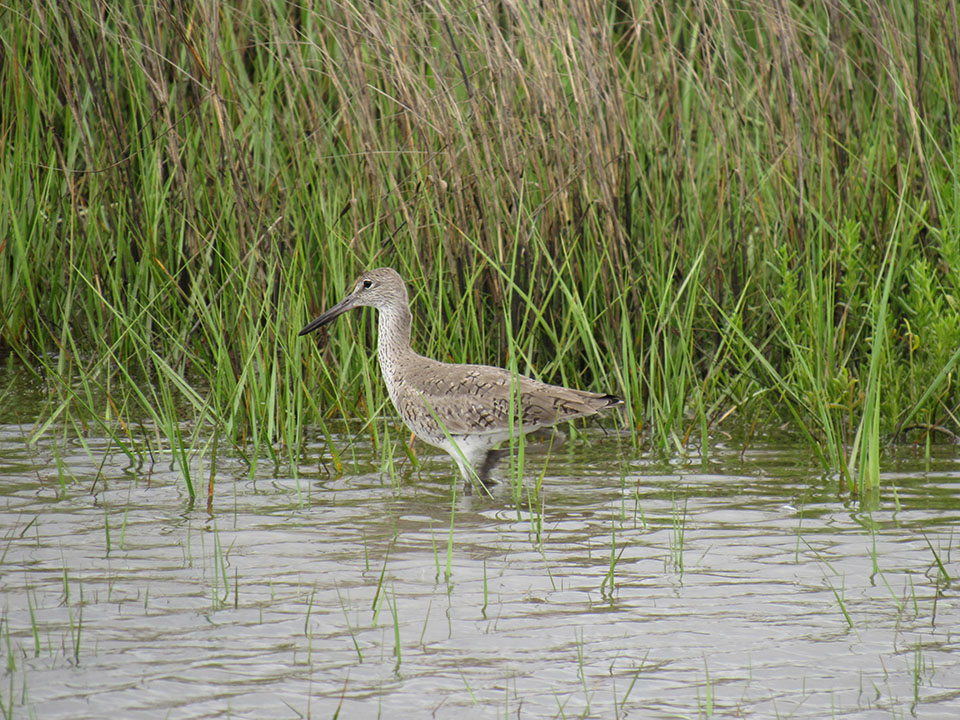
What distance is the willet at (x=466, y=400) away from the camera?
6.30m

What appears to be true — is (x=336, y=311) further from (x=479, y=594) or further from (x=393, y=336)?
(x=479, y=594)

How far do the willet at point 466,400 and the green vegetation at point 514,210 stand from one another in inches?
7.3

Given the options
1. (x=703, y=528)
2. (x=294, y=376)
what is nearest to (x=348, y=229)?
(x=294, y=376)

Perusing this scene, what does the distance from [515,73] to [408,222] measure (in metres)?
0.93

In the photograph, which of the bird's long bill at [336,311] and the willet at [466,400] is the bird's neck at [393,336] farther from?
the bird's long bill at [336,311]

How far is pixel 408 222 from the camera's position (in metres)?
6.92

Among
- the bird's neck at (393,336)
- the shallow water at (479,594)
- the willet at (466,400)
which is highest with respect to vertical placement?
the bird's neck at (393,336)

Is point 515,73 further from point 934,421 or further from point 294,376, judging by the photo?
point 934,421

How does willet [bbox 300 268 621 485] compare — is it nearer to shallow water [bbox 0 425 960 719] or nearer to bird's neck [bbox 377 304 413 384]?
bird's neck [bbox 377 304 413 384]

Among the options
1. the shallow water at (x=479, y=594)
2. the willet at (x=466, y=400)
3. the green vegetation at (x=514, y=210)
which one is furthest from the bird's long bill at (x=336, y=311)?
the shallow water at (x=479, y=594)

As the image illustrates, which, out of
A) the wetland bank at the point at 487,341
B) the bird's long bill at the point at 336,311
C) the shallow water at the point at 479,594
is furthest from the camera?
the bird's long bill at the point at 336,311

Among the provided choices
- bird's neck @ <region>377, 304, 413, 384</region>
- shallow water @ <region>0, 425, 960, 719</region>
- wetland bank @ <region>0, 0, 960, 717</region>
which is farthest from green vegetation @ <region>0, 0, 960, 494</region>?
shallow water @ <region>0, 425, 960, 719</region>

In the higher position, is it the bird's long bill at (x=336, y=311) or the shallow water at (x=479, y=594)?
the bird's long bill at (x=336, y=311)

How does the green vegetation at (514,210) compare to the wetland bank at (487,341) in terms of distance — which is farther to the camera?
the green vegetation at (514,210)
